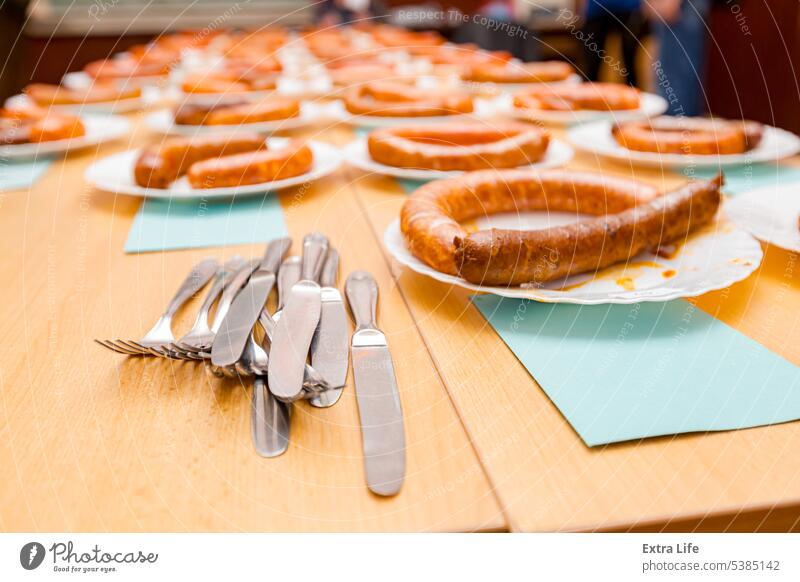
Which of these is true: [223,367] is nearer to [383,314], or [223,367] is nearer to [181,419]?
[181,419]

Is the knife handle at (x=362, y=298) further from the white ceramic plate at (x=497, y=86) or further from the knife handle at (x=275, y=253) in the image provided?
the white ceramic plate at (x=497, y=86)

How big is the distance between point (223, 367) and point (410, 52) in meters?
3.42

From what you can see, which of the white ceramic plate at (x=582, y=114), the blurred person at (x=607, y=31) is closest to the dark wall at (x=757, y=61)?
the blurred person at (x=607, y=31)

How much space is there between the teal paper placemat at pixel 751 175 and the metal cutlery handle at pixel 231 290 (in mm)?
1033

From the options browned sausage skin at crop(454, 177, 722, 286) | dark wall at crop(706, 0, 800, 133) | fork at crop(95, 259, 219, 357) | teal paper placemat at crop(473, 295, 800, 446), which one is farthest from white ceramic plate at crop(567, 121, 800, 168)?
dark wall at crop(706, 0, 800, 133)

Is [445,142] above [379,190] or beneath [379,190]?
above

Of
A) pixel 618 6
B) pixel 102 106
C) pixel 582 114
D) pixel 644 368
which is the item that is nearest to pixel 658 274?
pixel 644 368

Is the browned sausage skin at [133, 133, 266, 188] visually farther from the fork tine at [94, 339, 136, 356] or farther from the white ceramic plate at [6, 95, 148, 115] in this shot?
the white ceramic plate at [6, 95, 148, 115]

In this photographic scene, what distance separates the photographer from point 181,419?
0.70 metres

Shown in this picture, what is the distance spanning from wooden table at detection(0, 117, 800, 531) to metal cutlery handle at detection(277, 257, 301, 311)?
0.13 metres

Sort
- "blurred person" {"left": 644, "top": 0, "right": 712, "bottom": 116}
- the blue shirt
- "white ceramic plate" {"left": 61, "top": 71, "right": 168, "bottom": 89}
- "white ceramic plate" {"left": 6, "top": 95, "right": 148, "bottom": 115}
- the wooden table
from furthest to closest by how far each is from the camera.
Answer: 1. the blue shirt
2. "blurred person" {"left": 644, "top": 0, "right": 712, "bottom": 116}
3. "white ceramic plate" {"left": 61, "top": 71, "right": 168, "bottom": 89}
4. "white ceramic plate" {"left": 6, "top": 95, "right": 148, "bottom": 115}
5. the wooden table

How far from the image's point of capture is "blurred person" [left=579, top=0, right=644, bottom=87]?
575cm

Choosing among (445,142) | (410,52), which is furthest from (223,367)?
(410,52)
